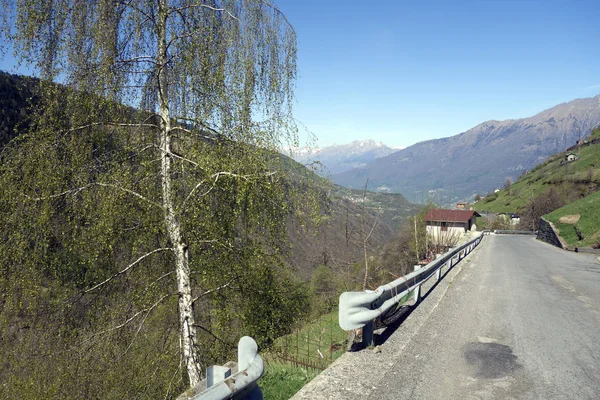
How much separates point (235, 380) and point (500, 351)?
12.1 feet

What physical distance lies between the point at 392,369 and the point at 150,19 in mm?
5101

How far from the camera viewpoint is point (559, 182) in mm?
92625

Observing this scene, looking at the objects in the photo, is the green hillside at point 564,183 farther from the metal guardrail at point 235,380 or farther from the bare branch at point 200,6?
the metal guardrail at point 235,380

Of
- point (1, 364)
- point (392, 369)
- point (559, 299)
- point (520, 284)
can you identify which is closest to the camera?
point (392, 369)

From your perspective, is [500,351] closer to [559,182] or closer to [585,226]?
[585,226]

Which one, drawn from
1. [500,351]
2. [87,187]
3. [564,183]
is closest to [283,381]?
[500,351]

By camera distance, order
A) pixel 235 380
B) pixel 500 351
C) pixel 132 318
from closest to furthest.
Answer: pixel 235 380 → pixel 500 351 → pixel 132 318

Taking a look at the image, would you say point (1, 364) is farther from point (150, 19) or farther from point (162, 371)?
point (150, 19)

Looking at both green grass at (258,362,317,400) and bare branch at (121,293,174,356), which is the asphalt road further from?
green grass at (258,362,317,400)

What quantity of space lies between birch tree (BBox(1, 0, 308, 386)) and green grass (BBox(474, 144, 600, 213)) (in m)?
92.3

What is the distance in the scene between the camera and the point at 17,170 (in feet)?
14.5

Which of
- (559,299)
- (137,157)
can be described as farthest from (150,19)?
(559,299)

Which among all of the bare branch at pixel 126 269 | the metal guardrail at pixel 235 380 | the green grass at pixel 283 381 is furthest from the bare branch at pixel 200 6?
the green grass at pixel 283 381

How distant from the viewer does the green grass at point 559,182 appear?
8350 cm
